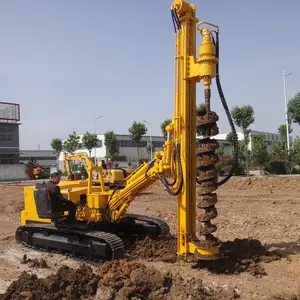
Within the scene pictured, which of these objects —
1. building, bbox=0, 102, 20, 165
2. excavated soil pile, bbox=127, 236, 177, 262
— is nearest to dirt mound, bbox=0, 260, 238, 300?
excavated soil pile, bbox=127, 236, 177, 262

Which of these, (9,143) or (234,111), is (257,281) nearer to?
(234,111)

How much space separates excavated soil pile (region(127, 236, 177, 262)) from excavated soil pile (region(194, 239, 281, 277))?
0.87m

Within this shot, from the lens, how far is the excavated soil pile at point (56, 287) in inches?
205

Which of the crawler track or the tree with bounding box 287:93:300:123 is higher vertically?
the tree with bounding box 287:93:300:123

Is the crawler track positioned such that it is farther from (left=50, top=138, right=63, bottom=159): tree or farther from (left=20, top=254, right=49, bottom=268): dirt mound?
(left=50, top=138, right=63, bottom=159): tree

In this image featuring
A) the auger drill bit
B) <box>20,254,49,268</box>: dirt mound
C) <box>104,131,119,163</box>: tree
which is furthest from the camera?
<box>104,131,119,163</box>: tree

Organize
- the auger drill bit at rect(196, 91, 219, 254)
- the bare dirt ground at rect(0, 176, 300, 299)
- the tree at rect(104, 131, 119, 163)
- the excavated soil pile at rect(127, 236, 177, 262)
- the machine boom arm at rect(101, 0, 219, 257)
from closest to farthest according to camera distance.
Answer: the bare dirt ground at rect(0, 176, 300, 299) < the auger drill bit at rect(196, 91, 219, 254) < the machine boom arm at rect(101, 0, 219, 257) < the excavated soil pile at rect(127, 236, 177, 262) < the tree at rect(104, 131, 119, 163)

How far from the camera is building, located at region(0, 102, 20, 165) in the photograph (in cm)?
4272

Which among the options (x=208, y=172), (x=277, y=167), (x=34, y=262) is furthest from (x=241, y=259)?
(x=277, y=167)

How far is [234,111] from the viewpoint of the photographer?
29.2 meters

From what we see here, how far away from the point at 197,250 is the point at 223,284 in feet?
2.32

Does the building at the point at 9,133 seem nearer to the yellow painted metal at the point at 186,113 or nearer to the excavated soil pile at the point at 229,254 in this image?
the excavated soil pile at the point at 229,254

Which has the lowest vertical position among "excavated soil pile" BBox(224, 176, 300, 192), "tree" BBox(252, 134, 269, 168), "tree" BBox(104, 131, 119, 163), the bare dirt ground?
the bare dirt ground

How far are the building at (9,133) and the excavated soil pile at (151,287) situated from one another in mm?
39942
